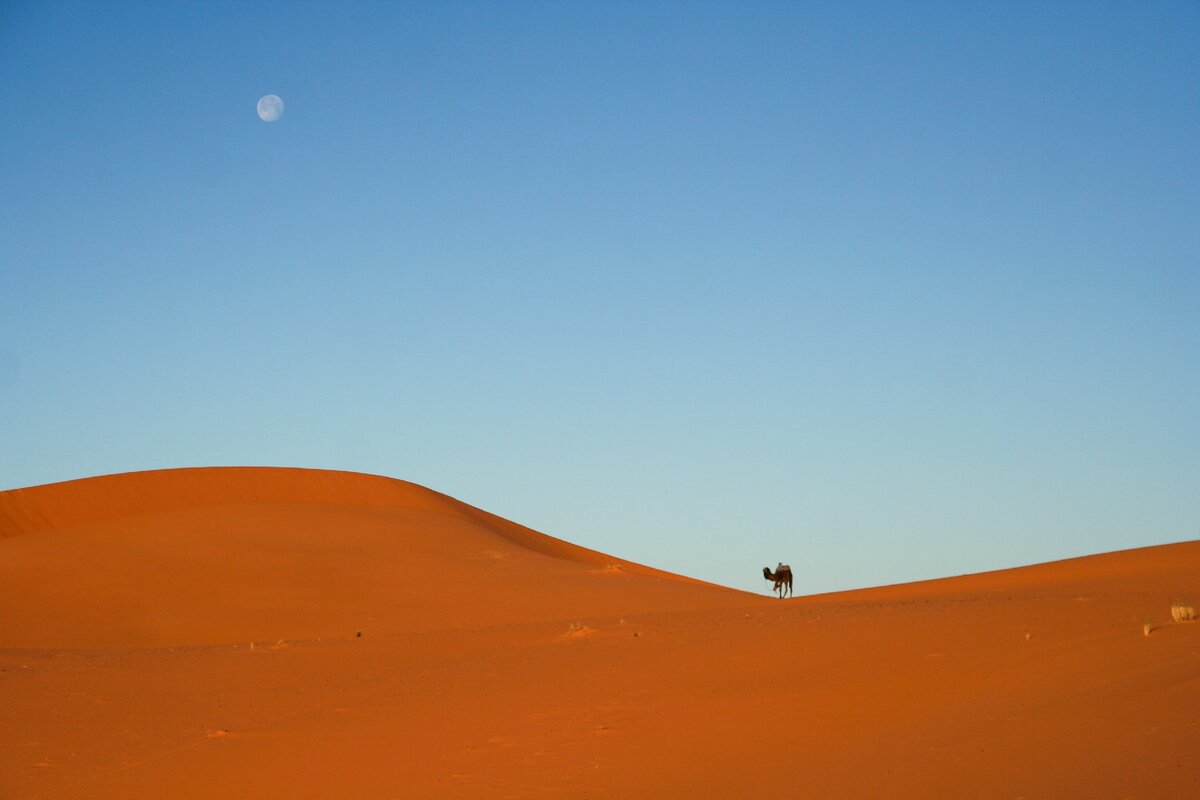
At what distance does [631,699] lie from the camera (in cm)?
1406

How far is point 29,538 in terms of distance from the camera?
36938 mm

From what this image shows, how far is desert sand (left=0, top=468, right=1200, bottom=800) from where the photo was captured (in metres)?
10.2

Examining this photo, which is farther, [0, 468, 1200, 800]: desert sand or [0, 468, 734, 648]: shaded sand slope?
[0, 468, 734, 648]: shaded sand slope

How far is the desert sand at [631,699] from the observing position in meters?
10.2

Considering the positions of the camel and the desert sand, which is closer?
the desert sand

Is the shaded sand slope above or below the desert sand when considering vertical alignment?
above

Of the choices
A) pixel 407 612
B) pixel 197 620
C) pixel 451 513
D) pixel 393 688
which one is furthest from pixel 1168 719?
pixel 451 513

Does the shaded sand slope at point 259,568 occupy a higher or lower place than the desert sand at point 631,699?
higher

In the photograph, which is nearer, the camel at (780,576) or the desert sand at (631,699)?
the desert sand at (631,699)

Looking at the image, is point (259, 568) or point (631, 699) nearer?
point (631, 699)

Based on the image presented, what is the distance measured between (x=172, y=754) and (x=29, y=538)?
26736mm

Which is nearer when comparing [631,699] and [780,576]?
[631,699]

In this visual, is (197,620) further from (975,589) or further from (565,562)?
(975,589)

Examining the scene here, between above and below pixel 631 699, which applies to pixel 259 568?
above
